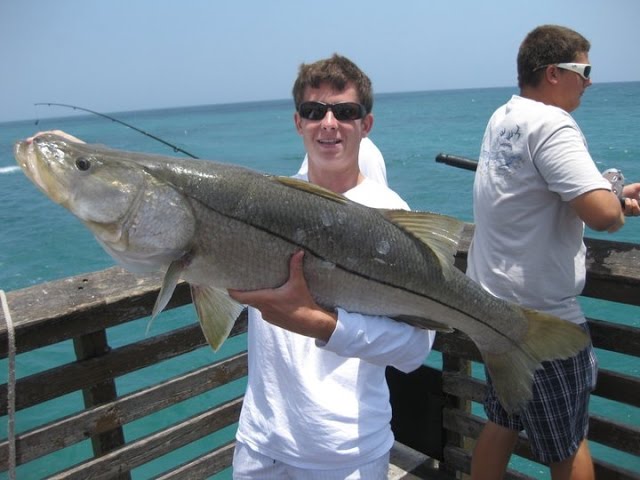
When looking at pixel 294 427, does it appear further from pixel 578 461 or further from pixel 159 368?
pixel 159 368

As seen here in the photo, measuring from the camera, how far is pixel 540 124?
8.60 feet

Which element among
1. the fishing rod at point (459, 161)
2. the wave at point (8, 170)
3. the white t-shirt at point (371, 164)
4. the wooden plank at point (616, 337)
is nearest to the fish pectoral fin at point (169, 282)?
the white t-shirt at point (371, 164)

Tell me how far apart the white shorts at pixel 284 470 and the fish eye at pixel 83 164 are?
1203mm

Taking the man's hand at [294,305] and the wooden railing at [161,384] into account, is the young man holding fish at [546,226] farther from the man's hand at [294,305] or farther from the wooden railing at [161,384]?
the man's hand at [294,305]

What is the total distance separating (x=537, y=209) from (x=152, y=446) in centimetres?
223

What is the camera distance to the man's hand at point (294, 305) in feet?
5.69

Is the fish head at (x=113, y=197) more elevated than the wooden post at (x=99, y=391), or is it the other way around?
the fish head at (x=113, y=197)

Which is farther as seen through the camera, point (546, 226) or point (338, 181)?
point (546, 226)

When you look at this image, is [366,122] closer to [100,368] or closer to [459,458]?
[100,368]

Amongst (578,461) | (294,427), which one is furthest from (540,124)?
(294,427)

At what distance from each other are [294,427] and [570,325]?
1104mm

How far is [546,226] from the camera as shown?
2646 millimetres

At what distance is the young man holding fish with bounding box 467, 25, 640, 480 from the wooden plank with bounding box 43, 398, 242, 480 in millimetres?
1371

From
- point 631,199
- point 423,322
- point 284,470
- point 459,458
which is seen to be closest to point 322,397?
point 284,470
